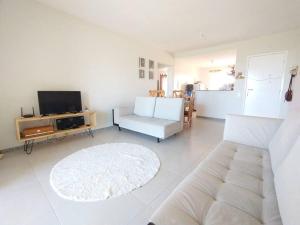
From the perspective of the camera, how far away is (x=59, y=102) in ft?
9.62

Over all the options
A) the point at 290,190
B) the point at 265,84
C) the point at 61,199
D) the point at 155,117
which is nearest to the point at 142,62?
the point at 155,117

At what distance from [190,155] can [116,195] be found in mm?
1396

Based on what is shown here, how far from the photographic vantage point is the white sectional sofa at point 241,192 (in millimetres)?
754

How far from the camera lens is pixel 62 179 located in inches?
69.4

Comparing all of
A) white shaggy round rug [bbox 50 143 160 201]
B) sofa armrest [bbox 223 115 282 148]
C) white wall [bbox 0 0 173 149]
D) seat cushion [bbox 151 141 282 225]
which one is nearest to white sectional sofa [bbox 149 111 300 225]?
seat cushion [bbox 151 141 282 225]

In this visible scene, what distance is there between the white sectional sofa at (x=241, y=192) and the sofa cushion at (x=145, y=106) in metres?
2.29

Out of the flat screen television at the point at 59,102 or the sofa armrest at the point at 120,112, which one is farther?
the sofa armrest at the point at 120,112

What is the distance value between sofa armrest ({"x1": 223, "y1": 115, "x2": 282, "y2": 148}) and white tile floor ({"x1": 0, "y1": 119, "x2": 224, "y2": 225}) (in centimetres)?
71

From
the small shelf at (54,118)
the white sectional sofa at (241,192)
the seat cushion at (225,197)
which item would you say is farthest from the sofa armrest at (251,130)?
the small shelf at (54,118)

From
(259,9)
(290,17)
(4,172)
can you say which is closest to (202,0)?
(259,9)

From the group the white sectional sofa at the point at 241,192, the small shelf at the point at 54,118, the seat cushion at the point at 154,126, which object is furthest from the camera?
the seat cushion at the point at 154,126

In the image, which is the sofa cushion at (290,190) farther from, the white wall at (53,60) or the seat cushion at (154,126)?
the white wall at (53,60)

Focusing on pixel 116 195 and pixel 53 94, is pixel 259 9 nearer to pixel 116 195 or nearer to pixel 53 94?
pixel 116 195

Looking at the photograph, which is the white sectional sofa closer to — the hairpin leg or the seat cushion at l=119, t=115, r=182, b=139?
the seat cushion at l=119, t=115, r=182, b=139
